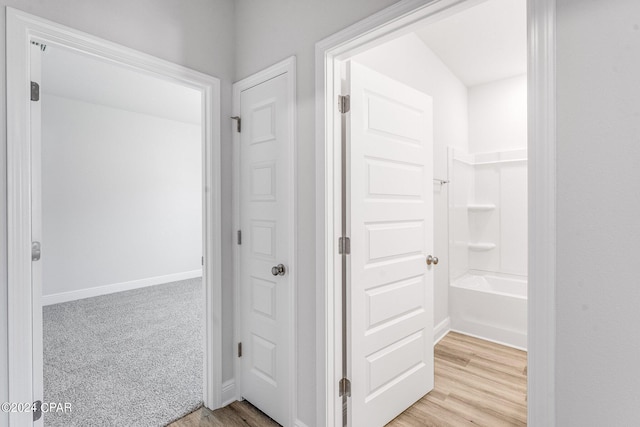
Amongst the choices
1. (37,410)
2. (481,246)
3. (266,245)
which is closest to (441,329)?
(481,246)

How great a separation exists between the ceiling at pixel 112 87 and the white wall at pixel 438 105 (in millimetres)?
2258

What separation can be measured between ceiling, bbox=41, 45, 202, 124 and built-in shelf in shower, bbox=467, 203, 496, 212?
12.1 feet

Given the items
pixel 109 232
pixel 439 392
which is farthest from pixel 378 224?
pixel 109 232

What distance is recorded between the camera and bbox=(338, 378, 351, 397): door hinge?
1682 mm

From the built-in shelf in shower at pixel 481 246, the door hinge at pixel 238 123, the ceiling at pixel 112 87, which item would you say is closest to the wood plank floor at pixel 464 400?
the built-in shelf in shower at pixel 481 246

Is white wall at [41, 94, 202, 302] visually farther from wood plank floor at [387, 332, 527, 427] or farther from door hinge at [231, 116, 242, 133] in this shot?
wood plank floor at [387, 332, 527, 427]

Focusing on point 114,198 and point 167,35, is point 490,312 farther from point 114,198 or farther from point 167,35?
point 114,198

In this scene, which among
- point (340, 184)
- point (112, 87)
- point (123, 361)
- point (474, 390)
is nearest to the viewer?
point (340, 184)

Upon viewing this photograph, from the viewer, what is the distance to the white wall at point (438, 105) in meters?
2.46

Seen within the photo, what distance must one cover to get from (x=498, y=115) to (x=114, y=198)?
5.41 meters

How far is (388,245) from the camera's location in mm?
1883

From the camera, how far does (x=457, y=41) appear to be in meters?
2.81

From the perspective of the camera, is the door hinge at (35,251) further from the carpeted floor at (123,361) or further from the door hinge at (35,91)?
the carpeted floor at (123,361)

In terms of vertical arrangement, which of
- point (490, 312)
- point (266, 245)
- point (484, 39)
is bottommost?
point (490, 312)
